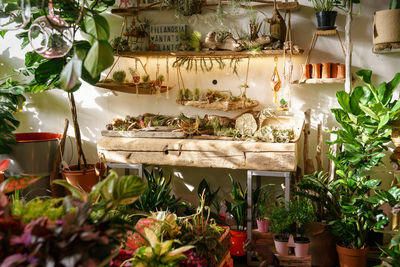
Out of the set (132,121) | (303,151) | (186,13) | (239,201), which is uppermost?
(186,13)

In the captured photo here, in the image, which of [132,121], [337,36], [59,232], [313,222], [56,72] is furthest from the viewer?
[132,121]

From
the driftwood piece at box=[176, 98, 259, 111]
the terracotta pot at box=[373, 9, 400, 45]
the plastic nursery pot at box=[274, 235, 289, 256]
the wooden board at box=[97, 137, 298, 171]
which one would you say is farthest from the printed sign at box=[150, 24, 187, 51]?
the plastic nursery pot at box=[274, 235, 289, 256]

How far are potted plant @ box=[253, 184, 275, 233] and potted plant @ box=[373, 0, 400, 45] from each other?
5.67 ft

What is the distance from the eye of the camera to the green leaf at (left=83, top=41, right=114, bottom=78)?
144 centimetres

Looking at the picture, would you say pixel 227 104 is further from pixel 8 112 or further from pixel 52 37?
pixel 52 37

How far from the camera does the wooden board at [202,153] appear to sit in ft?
11.3

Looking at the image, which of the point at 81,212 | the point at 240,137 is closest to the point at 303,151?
the point at 240,137

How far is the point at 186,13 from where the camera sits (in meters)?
4.21

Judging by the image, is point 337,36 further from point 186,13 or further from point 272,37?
point 186,13

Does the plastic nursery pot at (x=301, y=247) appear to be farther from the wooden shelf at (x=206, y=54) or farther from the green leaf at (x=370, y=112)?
the wooden shelf at (x=206, y=54)

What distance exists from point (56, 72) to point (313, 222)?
2495mm

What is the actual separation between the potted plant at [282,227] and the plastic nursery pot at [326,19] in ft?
5.79

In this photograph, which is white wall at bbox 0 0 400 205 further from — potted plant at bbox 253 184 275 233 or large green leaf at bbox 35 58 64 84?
large green leaf at bbox 35 58 64 84

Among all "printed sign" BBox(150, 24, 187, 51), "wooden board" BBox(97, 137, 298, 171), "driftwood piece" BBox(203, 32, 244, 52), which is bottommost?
"wooden board" BBox(97, 137, 298, 171)
